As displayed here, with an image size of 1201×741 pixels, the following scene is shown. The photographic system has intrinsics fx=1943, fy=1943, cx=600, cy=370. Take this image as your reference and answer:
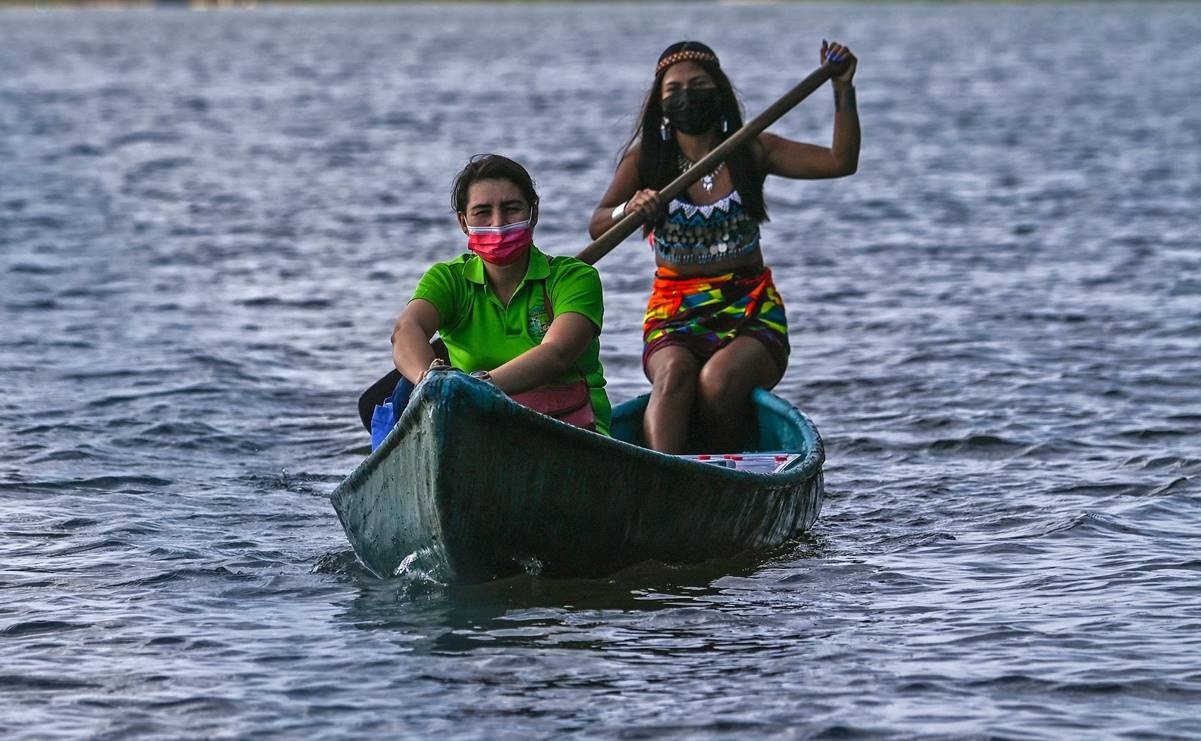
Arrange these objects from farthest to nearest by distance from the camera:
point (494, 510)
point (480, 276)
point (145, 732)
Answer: point (480, 276) < point (494, 510) < point (145, 732)

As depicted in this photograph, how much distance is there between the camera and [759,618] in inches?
295

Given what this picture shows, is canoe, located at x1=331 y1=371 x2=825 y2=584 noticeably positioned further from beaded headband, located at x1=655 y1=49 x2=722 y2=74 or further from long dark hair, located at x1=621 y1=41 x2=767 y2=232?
beaded headband, located at x1=655 y1=49 x2=722 y2=74

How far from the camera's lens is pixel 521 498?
23.6ft

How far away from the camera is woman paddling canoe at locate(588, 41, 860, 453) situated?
8.95 meters

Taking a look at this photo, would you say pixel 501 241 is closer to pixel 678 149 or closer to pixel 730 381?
pixel 678 149

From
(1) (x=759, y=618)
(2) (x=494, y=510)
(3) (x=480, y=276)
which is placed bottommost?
(1) (x=759, y=618)

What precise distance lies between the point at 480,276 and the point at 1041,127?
27936 millimetres

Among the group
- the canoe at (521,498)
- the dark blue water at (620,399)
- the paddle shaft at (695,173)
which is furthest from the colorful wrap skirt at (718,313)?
the canoe at (521,498)

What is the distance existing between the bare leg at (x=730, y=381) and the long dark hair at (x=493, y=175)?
5.72 feet

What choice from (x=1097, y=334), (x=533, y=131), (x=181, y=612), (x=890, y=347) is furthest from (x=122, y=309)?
(x=533, y=131)

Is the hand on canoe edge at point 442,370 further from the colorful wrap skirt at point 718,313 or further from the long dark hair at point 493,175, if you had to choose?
the colorful wrap skirt at point 718,313

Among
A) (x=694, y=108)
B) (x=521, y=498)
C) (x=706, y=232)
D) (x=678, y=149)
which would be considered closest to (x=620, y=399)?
(x=706, y=232)

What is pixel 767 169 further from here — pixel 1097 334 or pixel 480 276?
pixel 1097 334

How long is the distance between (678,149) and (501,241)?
1796 mm
